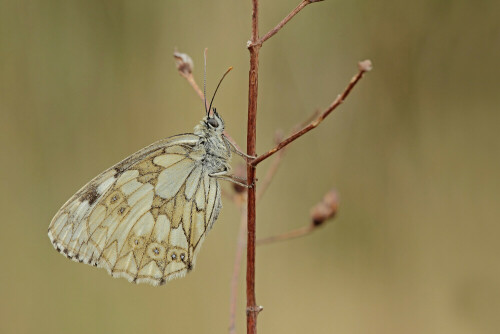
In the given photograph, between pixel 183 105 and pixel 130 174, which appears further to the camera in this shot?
pixel 183 105

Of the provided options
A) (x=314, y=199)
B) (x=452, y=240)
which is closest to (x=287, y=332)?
(x=314, y=199)

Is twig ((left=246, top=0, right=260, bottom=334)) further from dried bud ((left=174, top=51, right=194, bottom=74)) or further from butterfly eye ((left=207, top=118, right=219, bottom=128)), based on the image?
butterfly eye ((left=207, top=118, right=219, bottom=128))

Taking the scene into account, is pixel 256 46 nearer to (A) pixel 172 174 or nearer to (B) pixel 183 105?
(A) pixel 172 174

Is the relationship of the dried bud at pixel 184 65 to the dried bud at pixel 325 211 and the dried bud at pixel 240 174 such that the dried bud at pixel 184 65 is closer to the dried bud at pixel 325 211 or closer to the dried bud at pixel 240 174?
the dried bud at pixel 240 174

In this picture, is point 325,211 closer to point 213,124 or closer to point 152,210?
point 213,124

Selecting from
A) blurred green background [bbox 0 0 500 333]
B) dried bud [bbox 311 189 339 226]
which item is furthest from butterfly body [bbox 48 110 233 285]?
blurred green background [bbox 0 0 500 333]
